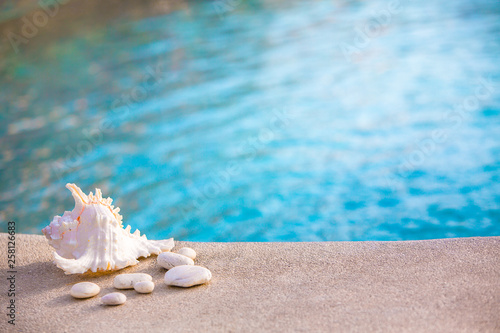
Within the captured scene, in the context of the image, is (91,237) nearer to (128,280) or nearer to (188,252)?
(128,280)

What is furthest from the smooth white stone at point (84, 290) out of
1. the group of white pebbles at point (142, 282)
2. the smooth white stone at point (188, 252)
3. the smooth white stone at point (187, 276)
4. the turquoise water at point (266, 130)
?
the turquoise water at point (266, 130)

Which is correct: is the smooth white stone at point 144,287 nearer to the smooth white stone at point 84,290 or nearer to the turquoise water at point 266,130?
the smooth white stone at point 84,290

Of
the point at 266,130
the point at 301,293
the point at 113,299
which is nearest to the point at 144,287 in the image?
the point at 113,299

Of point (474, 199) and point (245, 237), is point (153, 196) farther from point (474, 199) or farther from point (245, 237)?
point (474, 199)

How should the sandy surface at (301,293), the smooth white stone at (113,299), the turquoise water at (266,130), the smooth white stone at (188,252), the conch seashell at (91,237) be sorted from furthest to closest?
1. the turquoise water at (266,130)
2. the smooth white stone at (188,252)
3. the conch seashell at (91,237)
4. the smooth white stone at (113,299)
5. the sandy surface at (301,293)

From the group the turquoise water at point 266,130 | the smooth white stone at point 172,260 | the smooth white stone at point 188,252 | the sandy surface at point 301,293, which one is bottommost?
the sandy surface at point 301,293

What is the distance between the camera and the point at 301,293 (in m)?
1.72

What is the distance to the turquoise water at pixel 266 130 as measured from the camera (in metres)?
3.69

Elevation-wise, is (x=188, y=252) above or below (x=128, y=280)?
above

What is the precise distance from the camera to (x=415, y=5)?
9.51m

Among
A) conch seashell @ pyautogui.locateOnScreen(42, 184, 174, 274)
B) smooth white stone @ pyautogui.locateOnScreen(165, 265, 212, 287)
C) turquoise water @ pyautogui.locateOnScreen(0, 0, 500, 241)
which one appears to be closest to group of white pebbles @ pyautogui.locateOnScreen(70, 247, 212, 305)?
smooth white stone @ pyautogui.locateOnScreen(165, 265, 212, 287)

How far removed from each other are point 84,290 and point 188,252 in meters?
0.48

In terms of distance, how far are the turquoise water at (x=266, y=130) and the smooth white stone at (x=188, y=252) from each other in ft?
4.55

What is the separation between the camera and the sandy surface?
152 centimetres
